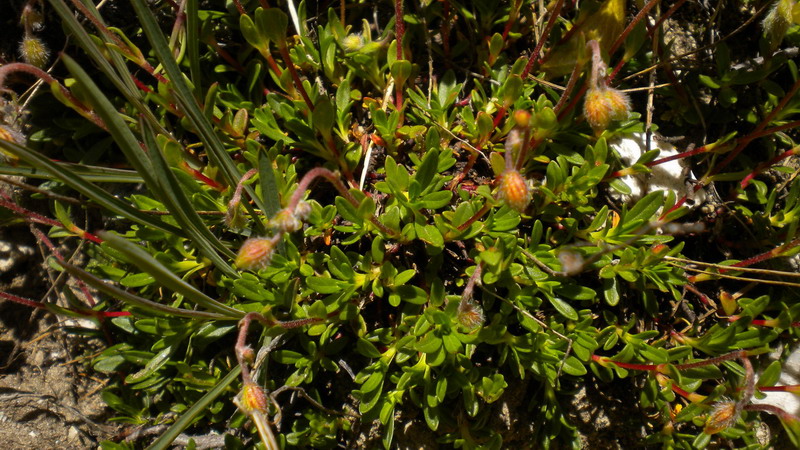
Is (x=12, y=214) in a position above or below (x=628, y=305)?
above

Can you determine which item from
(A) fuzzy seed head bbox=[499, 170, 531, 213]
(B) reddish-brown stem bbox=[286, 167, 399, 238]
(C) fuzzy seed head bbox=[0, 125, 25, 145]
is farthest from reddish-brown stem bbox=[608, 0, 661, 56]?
(C) fuzzy seed head bbox=[0, 125, 25, 145]

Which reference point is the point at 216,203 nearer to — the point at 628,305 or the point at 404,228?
the point at 404,228

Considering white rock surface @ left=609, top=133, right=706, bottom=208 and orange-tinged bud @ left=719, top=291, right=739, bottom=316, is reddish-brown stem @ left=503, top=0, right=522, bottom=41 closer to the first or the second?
white rock surface @ left=609, top=133, right=706, bottom=208

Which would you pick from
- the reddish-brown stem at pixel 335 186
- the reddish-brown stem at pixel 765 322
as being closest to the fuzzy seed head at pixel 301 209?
the reddish-brown stem at pixel 335 186

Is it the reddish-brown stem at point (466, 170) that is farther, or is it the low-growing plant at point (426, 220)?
the reddish-brown stem at point (466, 170)

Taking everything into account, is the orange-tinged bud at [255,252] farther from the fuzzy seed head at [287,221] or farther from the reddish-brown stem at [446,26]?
the reddish-brown stem at [446,26]

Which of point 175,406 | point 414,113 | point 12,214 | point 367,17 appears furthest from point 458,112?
point 12,214

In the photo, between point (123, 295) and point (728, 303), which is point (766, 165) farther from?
point (123, 295)

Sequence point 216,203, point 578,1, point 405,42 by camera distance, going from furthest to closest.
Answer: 1. point 578,1
2. point 405,42
3. point 216,203
